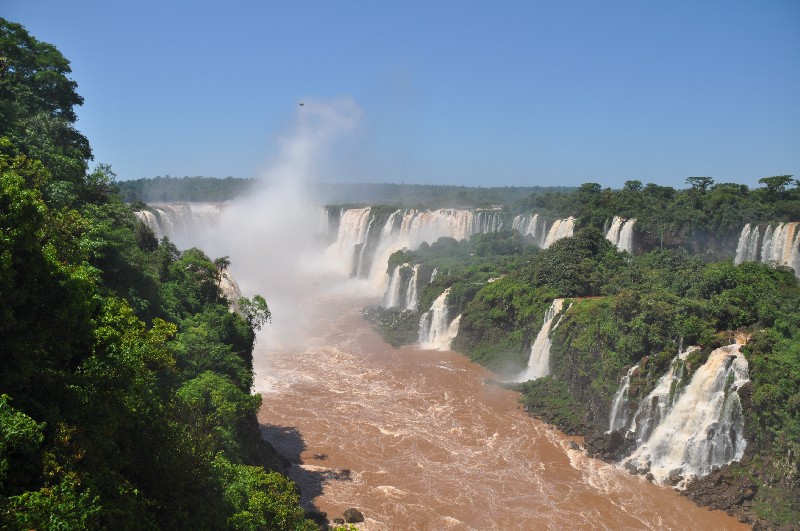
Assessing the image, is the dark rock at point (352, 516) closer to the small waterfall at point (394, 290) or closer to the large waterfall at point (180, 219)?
the small waterfall at point (394, 290)

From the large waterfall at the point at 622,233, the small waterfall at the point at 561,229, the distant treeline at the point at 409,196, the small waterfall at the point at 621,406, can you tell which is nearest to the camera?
the small waterfall at the point at 621,406

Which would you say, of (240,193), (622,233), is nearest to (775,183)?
(622,233)

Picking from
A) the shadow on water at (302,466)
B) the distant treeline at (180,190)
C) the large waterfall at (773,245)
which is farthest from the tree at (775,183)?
the distant treeline at (180,190)

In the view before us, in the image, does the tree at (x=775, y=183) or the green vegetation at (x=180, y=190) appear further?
the green vegetation at (x=180, y=190)

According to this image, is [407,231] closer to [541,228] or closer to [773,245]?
[541,228]

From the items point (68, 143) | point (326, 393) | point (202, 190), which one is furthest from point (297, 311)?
point (202, 190)

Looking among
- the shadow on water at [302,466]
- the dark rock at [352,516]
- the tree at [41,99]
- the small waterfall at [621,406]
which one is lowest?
the shadow on water at [302,466]
